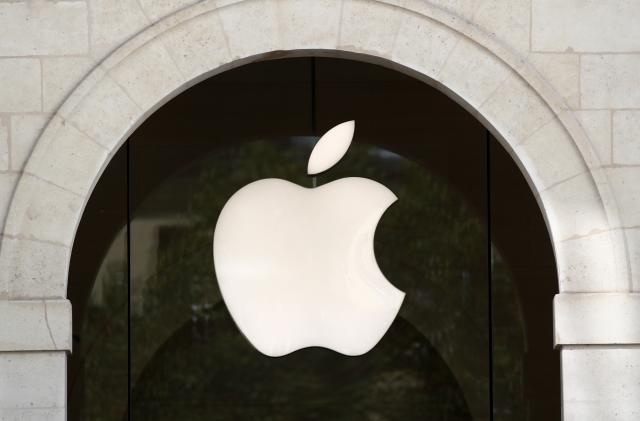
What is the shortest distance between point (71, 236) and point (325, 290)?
245 cm

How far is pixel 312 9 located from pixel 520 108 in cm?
180

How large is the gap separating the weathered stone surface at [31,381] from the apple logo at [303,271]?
2002mm

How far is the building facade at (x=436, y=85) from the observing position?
33.6 ft

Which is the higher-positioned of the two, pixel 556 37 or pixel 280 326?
pixel 556 37

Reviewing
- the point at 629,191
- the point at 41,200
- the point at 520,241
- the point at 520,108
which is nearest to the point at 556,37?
the point at 520,108

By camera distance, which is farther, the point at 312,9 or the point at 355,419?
the point at 355,419

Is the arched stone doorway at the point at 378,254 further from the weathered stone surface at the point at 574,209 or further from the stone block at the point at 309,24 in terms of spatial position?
the weathered stone surface at the point at 574,209

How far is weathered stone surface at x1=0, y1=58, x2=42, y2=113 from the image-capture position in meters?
10.4

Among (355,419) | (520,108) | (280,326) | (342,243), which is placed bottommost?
(355,419)

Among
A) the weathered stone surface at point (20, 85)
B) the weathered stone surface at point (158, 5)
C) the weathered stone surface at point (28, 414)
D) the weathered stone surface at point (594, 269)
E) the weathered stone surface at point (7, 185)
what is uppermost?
the weathered stone surface at point (158, 5)

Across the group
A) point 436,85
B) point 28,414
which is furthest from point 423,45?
point 28,414

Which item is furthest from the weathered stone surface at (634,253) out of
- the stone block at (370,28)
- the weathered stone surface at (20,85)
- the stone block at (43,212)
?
the weathered stone surface at (20,85)

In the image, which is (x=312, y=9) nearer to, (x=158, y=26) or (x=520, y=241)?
(x=158, y=26)

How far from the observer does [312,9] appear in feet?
34.3
